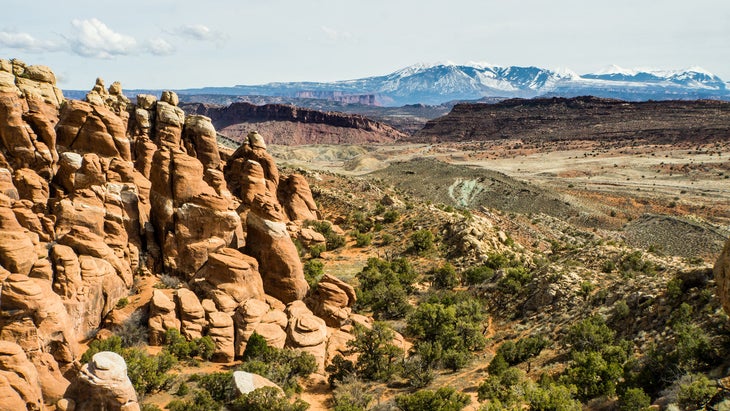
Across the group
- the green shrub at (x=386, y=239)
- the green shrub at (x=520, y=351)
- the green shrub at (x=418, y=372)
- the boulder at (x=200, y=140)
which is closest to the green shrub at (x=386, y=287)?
the green shrub at (x=386, y=239)

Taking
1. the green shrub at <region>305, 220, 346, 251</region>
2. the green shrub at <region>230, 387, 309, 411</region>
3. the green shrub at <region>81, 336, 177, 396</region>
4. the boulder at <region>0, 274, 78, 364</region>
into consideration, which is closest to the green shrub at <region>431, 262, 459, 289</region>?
the green shrub at <region>305, 220, 346, 251</region>

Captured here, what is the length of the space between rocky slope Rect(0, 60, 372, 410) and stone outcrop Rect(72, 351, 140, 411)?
1.4 inches

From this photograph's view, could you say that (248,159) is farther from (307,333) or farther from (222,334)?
(307,333)

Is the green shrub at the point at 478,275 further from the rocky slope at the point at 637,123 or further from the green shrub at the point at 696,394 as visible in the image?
the rocky slope at the point at 637,123

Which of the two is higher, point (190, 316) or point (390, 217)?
point (390, 217)

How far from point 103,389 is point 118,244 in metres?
14.8

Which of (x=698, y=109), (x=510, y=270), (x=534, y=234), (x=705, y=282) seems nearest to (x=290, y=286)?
(x=510, y=270)

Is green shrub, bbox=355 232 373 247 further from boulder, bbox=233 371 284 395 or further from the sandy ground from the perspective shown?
the sandy ground

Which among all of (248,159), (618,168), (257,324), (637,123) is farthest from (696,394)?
(637,123)

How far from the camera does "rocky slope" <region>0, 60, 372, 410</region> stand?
1720cm

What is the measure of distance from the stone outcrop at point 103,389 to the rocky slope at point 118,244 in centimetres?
4

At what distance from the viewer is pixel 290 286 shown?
26.4m

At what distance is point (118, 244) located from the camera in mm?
26312

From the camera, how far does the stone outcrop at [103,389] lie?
13531mm
